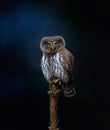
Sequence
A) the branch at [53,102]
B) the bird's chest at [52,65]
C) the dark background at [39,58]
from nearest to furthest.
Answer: the branch at [53,102], the bird's chest at [52,65], the dark background at [39,58]

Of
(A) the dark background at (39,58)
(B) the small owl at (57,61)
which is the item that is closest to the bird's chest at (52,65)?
(B) the small owl at (57,61)

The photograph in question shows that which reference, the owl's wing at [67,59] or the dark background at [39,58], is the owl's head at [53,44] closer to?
the owl's wing at [67,59]

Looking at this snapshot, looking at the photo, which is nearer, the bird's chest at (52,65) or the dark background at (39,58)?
the bird's chest at (52,65)

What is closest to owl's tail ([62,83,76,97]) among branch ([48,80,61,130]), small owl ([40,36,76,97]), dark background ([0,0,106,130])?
small owl ([40,36,76,97])

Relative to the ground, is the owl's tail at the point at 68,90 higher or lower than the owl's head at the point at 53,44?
lower

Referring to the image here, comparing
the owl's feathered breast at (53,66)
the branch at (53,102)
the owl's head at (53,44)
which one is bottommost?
the branch at (53,102)

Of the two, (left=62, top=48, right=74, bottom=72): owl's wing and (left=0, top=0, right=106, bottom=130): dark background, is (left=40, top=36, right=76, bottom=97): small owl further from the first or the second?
(left=0, top=0, right=106, bottom=130): dark background

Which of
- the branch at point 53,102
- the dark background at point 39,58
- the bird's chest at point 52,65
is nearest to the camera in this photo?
the branch at point 53,102

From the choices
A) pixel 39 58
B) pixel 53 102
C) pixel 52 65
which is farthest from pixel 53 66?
pixel 39 58
